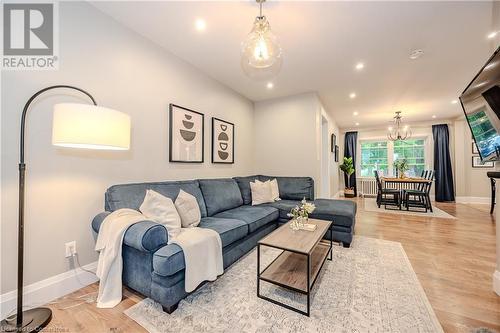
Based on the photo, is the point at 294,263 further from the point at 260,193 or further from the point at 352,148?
the point at 352,148

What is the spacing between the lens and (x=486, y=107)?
6.09 feet

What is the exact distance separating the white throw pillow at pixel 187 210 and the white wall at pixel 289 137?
255cm

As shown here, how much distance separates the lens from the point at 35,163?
1647 mm

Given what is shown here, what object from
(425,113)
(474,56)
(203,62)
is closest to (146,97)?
(203,62)

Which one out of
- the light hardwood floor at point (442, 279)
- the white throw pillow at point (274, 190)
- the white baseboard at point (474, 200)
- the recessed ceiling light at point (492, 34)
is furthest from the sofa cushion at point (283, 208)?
the white baseboard at point (474, 200)

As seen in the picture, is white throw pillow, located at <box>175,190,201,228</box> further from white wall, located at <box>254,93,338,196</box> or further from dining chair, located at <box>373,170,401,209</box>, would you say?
dining chair, located at <box>373,170,401,209</box>

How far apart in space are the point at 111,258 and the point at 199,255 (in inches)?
25.4

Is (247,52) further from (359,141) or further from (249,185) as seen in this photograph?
(359,141)

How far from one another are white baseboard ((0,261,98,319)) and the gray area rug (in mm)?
695

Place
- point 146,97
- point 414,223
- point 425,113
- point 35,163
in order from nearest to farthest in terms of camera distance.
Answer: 1. point 35,163
2. point 146,97
3. point 414,223
4. point 425,113

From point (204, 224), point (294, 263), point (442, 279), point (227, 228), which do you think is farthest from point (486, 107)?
point (204, 224)

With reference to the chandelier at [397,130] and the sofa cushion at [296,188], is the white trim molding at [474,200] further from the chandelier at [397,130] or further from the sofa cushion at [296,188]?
the sofa cushion at [296,188]

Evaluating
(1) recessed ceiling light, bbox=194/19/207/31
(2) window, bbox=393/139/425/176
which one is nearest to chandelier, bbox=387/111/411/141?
(2) window, bbox=393/139/425/176

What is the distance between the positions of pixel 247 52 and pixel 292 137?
8.57 feet
